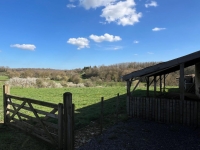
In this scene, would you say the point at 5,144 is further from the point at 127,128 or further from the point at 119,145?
the point at 127,128

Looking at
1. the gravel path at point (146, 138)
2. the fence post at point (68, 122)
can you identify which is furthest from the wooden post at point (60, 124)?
the gravel path at point (146, 138)

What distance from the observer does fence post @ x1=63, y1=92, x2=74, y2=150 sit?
4293 mm

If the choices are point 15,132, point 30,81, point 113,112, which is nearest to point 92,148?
point 15,132

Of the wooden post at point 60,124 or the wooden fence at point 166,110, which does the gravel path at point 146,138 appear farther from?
the wooden post at point 60,124

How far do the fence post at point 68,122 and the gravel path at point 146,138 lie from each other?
458 millimetres

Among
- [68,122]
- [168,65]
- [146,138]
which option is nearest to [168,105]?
[168,65]

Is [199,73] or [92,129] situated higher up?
[199,73]

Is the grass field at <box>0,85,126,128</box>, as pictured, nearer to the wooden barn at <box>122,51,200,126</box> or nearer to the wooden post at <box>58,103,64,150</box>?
the wooden barn at <box>122,51,200,126</box>

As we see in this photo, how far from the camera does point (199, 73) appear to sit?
426 inches

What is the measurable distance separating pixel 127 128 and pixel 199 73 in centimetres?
721

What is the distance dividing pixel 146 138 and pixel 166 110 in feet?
7.82

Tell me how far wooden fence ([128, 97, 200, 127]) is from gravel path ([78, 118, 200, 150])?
0.42 meters

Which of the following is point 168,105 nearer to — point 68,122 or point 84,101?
point 68,122

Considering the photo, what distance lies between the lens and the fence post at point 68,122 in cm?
429
